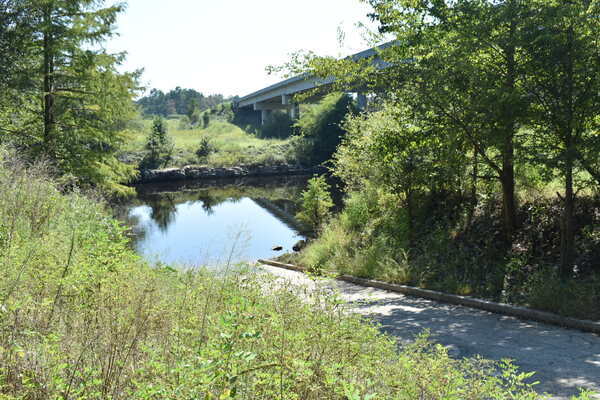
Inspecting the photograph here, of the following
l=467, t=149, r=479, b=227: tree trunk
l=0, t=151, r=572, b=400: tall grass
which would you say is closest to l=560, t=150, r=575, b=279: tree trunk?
l=467, t=149, r=479, b=227: tree trunk

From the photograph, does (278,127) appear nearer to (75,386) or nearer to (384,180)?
(384,180)

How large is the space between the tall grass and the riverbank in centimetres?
4177

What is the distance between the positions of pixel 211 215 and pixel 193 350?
25.6m

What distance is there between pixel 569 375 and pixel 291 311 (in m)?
2.94

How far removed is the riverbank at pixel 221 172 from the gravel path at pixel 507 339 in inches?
1566

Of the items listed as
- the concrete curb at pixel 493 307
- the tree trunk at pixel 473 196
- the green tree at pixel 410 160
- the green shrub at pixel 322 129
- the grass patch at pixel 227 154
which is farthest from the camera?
the grass patch at pixel 227 154

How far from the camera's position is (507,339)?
21.0 feet

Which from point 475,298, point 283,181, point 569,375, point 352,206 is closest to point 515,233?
point 475,298

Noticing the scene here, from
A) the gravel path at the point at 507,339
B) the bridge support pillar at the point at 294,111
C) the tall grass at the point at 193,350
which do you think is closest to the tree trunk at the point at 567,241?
the gravel path at the point at 507,339

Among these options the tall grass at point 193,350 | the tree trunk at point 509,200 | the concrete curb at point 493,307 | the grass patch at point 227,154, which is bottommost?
the concrete curb at point 493,307

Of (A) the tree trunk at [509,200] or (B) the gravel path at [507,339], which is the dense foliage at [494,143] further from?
(B) the gravel path at [507,339]

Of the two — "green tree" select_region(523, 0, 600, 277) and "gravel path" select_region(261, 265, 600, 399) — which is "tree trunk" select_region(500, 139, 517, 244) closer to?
"green tree" select_region(523, 0, 600, 277)

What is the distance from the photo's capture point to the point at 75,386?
3217 mm

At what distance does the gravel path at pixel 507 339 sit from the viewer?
4.93m
